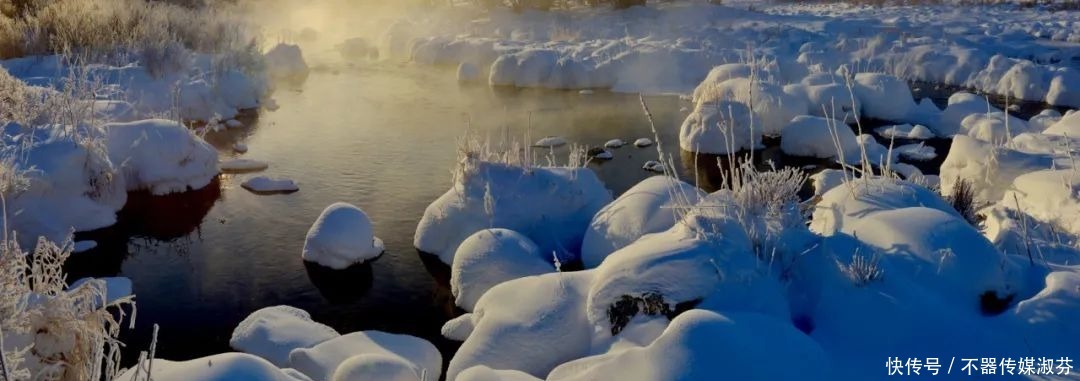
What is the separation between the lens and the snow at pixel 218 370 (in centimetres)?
496

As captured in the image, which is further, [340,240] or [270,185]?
[270,185]

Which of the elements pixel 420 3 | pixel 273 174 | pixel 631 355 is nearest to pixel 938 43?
pixel 273 174

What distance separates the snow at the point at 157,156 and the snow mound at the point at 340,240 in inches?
152

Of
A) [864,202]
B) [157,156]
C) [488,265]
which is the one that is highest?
[864,202]

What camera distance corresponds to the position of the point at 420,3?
136ft

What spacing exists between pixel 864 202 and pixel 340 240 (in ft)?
18.7

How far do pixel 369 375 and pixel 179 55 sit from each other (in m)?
14.1

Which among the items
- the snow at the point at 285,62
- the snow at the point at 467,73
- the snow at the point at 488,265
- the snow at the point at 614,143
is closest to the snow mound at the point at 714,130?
the snow at the point at 614,143

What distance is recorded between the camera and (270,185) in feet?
39.8

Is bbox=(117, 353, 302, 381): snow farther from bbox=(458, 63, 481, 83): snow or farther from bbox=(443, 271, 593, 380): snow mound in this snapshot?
bbox=(458, 63, 481, 83): snow

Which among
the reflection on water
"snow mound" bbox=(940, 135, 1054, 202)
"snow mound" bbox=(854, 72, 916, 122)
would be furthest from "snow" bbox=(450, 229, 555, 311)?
"snow mound" bbox=(854, 72, 916, 122)

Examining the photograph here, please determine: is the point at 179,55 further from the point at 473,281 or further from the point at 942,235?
the point at 942,235

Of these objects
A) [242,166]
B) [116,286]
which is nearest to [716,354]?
[116,286]

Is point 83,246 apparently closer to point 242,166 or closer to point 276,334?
point 242,166
